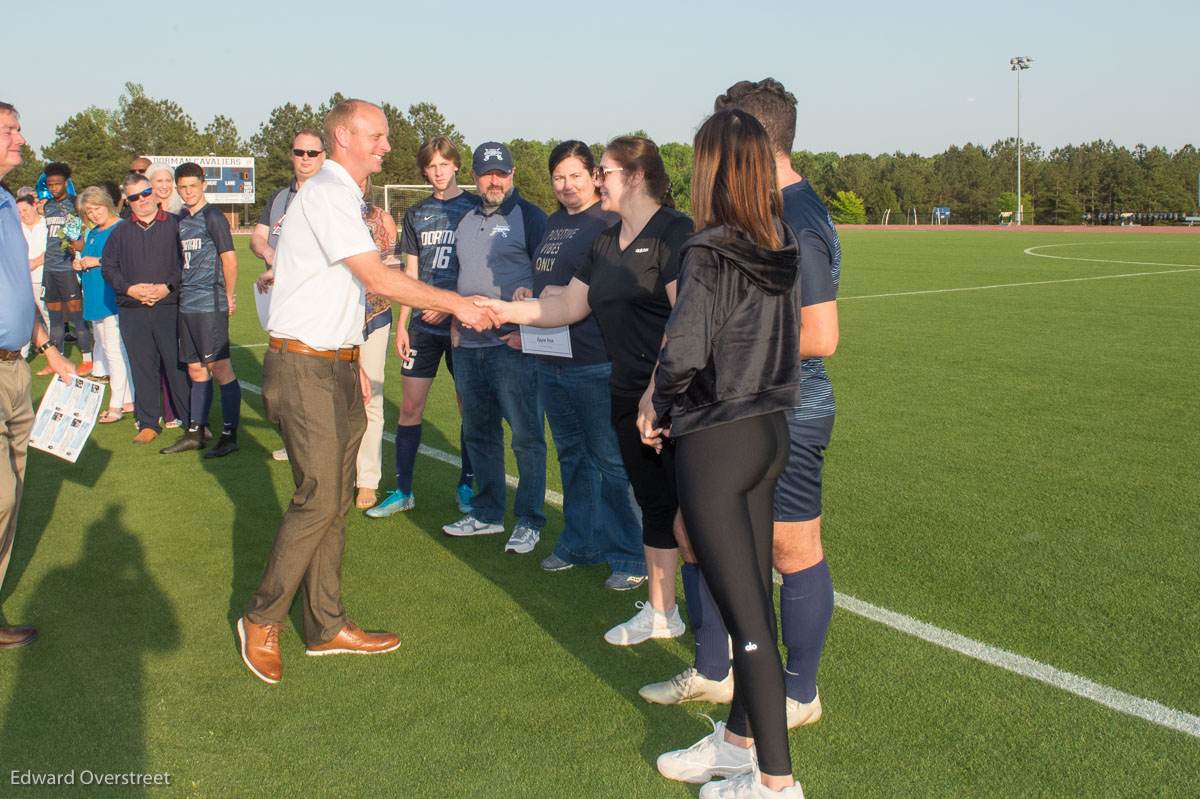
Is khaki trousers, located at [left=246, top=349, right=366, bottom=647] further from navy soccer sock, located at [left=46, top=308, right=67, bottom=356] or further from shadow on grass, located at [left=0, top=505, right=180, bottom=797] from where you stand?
navy soccer sock, located at [left=46, top=308, right=67, bottom=356]

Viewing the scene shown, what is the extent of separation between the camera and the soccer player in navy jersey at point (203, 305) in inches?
289

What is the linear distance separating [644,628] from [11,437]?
2882 millimetres

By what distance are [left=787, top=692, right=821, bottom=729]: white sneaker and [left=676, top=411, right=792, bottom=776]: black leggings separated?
542 mm

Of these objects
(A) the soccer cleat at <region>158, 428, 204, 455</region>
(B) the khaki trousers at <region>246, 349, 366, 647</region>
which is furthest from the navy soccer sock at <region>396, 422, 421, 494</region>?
(A) the soccer cleat at <region>158, 428, 204, 455</region>

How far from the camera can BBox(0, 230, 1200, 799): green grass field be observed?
3.06 metres

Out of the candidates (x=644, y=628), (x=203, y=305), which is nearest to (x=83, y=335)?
(x=203, y=305)

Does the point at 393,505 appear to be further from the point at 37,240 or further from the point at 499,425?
the point at 37,240

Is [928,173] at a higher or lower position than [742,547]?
higher

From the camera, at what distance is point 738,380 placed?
2.63 meters

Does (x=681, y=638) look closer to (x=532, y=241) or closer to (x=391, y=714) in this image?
(x=391, y=714)

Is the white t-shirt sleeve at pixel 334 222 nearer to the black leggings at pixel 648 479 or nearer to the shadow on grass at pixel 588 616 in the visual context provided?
the black leggings at pixel 648 479

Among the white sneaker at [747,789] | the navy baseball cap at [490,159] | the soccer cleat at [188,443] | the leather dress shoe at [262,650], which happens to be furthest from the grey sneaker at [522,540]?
the soccer cleat at [188,443]

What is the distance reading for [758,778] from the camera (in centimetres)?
273

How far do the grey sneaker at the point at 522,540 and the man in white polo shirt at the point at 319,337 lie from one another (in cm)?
141
